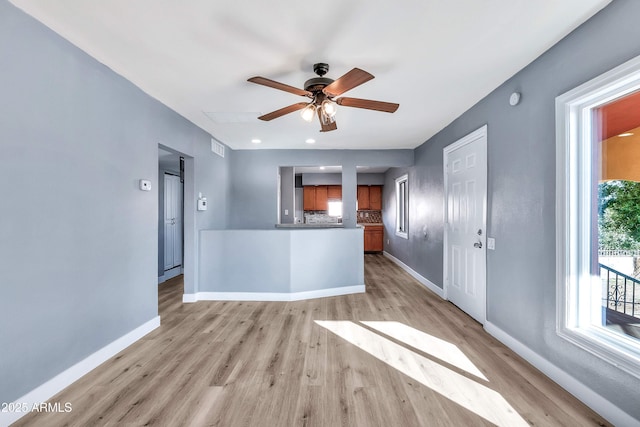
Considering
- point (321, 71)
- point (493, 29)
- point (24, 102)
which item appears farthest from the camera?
point (321, 71)

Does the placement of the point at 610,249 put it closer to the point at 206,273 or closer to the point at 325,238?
the point at 325,238

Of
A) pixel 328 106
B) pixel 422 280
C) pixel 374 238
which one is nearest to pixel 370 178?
pixel 374 238

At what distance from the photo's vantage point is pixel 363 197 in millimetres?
8594

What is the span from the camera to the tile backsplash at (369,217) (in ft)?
Answer: 28.4

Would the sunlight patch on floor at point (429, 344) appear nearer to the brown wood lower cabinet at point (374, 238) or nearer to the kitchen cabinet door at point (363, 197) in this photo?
the brown wood lower cabinet at point (374, 238)

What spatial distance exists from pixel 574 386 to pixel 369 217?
6977 mm

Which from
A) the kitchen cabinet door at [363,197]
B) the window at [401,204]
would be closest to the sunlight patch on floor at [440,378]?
the window at [401,204]

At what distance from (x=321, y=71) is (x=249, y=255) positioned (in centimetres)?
267

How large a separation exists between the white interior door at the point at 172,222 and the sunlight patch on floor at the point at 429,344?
13.5 feet

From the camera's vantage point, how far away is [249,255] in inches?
158

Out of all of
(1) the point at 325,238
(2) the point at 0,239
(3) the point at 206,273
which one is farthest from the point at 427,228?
(2) the point at 0,239

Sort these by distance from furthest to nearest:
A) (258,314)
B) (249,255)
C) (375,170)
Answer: (375,170), (249,255), (258,314)

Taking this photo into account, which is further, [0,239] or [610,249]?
[610,249]

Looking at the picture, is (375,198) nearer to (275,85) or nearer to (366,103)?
(366,103)
